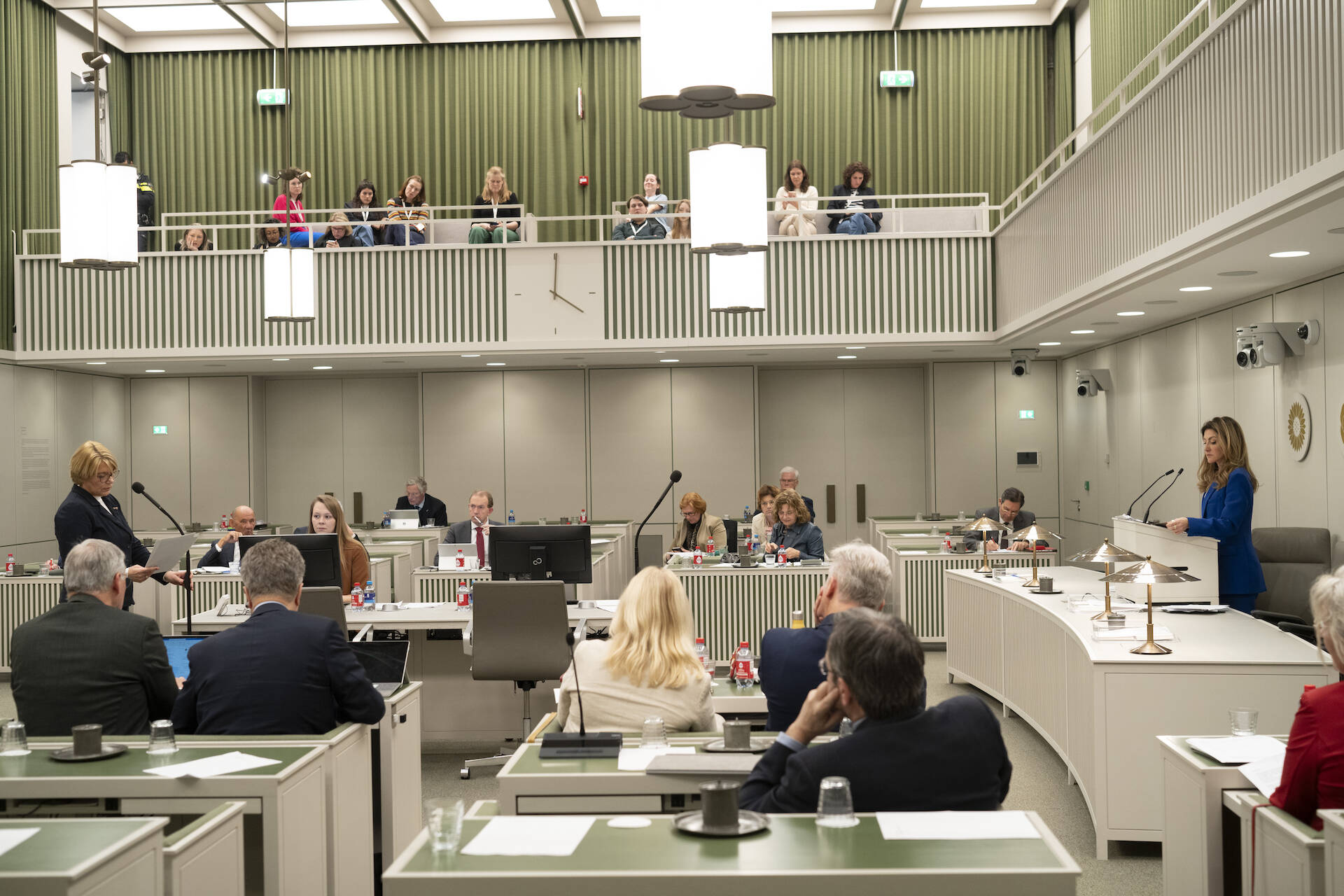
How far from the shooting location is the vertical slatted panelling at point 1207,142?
16.6 feet

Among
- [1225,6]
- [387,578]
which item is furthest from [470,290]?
[1225,6]

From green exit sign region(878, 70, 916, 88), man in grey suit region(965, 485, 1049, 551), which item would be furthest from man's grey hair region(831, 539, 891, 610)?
green exit sign region(878, 70, 916, 88)

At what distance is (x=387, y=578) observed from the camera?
898cm

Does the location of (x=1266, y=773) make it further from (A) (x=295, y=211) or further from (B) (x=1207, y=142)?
(A) (x=295, y=211)

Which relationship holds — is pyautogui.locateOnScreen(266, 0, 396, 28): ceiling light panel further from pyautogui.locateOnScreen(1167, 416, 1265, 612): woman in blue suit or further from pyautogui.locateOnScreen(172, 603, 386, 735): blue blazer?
pyautogui.locateOnScreen(172, 603, 386, 735): blue blazer

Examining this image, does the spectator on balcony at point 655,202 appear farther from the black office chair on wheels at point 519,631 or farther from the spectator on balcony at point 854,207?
the black office chair on wheels at point 519,631

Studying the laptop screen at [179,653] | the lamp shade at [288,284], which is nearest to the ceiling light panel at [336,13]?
the lamp shade at [288,284]

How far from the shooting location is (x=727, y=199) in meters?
5.41

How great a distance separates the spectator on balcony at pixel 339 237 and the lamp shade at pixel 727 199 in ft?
24.7

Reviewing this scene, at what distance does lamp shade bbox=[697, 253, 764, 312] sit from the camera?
7953 millimetres

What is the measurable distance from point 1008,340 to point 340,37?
9.59m

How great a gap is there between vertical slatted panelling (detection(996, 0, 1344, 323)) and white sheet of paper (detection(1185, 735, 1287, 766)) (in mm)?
2610

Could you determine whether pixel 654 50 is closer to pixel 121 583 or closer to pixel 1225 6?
pixel 121 583

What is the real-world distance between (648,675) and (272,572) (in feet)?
4.41
